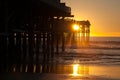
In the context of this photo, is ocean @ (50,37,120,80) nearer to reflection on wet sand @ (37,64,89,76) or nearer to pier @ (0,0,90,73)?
reflection on wet sand @ (37,64,89,76)

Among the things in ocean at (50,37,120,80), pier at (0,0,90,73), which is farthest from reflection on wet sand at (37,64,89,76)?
pier at (0,0,90,73)

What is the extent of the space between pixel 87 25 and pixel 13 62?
40.0 m

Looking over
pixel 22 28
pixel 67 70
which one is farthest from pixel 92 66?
pixel 22 28

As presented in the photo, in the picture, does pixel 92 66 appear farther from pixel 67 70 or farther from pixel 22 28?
pixel 22 28

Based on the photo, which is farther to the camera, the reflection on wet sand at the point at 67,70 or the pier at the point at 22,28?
the pier at the point at 22,28

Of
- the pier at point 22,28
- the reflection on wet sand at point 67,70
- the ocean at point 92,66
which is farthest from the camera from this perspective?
the pier at point 22,28

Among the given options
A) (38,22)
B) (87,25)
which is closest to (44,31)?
(38,22)

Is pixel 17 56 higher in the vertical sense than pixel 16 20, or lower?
lower

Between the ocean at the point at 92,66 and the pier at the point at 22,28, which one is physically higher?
the pier at the point at 22,28

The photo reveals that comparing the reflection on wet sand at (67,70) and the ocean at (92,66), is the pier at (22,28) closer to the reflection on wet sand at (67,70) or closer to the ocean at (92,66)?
the reflection on wet sand at (67,70)

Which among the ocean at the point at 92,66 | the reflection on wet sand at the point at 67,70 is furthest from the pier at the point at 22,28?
the ocean at the point at 92,66

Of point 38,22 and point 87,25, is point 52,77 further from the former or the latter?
point 87,25

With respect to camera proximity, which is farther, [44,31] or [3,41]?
[44,31]

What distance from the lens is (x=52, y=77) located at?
15414mm
